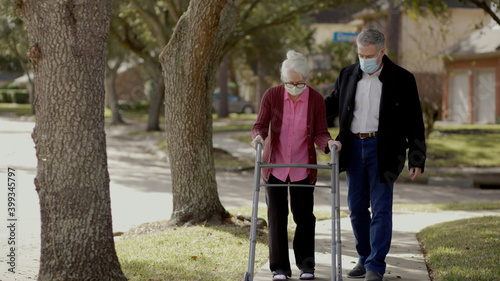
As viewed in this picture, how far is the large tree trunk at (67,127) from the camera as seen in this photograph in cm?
468

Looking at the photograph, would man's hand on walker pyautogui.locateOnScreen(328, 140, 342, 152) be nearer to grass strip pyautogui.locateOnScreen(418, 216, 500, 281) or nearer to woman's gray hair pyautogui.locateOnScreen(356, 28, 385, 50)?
woman's gray hair pyautogui.locateOnScreen(356, 28, 385, 50)

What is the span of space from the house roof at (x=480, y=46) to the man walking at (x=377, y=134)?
23962 millimetres

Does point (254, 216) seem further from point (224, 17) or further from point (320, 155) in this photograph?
point (320, 155)

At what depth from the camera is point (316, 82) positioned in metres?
23.8

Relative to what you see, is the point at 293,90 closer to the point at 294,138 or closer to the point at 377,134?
the point at 294,138

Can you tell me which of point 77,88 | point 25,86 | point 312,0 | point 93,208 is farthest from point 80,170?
point 25,86

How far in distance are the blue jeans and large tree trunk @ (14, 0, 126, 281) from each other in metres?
2.15

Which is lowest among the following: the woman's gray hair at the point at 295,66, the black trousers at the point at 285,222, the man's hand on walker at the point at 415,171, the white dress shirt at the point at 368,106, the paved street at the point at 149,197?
the paved street at the point at 149,197

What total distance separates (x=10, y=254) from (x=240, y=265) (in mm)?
2432

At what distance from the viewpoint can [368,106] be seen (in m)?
5.43

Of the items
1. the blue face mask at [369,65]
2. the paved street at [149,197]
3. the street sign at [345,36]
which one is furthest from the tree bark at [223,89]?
the blue face mask at [369,65]

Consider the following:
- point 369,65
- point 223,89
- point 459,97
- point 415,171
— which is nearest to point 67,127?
point 369,65

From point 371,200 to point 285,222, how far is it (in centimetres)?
77

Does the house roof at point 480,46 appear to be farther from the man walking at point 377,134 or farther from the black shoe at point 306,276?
the black shoe at point 306,276
